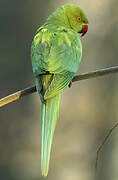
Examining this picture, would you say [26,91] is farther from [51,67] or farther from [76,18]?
[76,18]

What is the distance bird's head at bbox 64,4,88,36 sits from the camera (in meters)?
4.18

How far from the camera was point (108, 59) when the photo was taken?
203 inches

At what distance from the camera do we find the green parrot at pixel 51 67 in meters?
2.82

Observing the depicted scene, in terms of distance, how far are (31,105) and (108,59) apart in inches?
45.8

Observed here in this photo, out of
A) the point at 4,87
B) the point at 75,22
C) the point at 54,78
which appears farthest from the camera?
the point at 4,87

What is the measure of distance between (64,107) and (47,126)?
2084 millimetres

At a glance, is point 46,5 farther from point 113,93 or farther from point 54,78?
point 54,78

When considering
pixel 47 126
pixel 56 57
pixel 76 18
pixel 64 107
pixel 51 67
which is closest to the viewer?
pixel 47 126

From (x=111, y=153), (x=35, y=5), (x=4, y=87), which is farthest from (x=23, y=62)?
(x=111, y=153)

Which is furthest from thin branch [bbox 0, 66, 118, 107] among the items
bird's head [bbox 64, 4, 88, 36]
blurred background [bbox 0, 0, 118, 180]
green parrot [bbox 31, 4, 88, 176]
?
blurred background [bbox 0, 0, 118, 180]

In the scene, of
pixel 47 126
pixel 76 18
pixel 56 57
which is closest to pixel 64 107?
pixel 76 18

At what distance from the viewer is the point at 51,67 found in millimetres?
→ 3145

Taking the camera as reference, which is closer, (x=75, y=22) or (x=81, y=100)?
(x=75, y=22)

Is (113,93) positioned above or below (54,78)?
below
